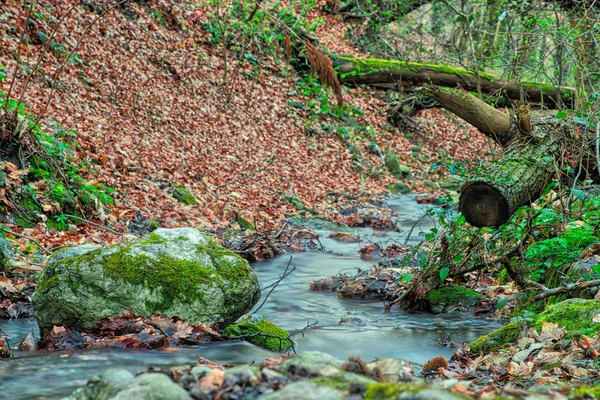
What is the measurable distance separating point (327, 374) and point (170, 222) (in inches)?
302

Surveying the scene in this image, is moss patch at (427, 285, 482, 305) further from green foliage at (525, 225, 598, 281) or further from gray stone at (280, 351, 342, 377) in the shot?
gray stone at (280, 351, 342, 377)

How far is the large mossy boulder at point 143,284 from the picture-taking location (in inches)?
198

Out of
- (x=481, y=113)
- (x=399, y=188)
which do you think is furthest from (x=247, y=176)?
(x=481, y=113)

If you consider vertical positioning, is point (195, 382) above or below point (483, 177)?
below

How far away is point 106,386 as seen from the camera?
2453mm

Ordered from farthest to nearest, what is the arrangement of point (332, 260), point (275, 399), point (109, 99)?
point (109, 99), point (332, 260), point (275, 399)

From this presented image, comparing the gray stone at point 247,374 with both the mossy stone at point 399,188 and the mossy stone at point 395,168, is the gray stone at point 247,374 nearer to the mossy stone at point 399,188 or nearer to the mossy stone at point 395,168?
the mossy stone at point 399,188

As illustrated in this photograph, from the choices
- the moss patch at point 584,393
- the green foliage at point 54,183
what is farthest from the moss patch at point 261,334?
the green foliage at point 54,183

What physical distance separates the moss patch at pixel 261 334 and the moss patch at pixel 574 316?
2.14 metres

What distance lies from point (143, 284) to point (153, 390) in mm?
3051

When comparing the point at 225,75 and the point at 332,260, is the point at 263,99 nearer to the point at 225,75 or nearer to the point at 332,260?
the point at 225,75

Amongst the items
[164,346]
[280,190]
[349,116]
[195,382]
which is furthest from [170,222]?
[349,116]

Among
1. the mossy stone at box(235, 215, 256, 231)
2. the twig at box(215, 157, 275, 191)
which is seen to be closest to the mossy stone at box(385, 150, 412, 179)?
the twig at box(215, 157, 275, 191)

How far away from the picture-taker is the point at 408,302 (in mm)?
6914
